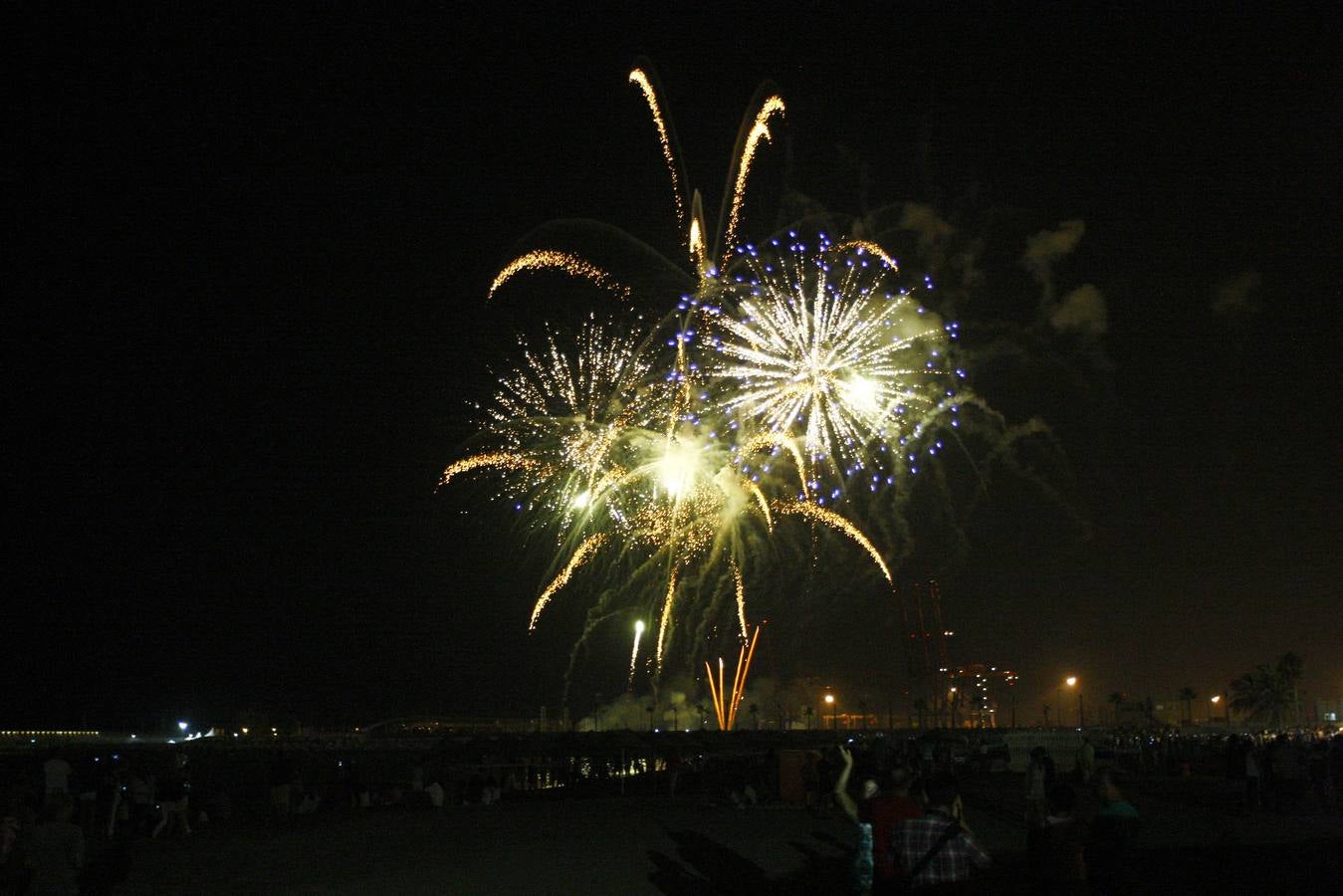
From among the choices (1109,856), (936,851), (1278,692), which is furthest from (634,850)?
(1278,692)

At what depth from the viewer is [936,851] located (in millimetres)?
6949

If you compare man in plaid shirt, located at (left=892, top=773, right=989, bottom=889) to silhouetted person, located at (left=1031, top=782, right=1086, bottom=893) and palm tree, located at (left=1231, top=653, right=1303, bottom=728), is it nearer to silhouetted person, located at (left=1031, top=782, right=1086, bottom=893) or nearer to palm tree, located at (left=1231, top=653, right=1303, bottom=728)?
silhouetted person, located at (left=1031, top=782, right=1086, bottom=893)

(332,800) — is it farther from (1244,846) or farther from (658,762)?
(1244,846)

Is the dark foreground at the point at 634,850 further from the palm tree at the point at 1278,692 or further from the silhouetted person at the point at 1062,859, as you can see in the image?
the palm tree at the point at 1278,692

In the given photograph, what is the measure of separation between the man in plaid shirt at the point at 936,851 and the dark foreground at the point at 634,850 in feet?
10.1

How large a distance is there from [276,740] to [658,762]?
23.2 metres

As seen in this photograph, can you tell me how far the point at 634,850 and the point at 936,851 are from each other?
1018 cm

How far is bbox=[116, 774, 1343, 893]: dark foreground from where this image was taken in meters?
13.7

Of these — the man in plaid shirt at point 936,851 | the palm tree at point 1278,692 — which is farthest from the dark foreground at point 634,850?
the palm tree at point 1278,692

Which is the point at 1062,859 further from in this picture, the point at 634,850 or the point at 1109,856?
the point at 634,850

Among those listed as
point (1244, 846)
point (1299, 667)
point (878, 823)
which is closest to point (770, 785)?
point (1244, 846)

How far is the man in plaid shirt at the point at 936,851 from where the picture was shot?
695 cm

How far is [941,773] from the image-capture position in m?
7.71

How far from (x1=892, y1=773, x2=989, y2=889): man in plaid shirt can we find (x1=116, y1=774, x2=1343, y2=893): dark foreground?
3071 millimetres
